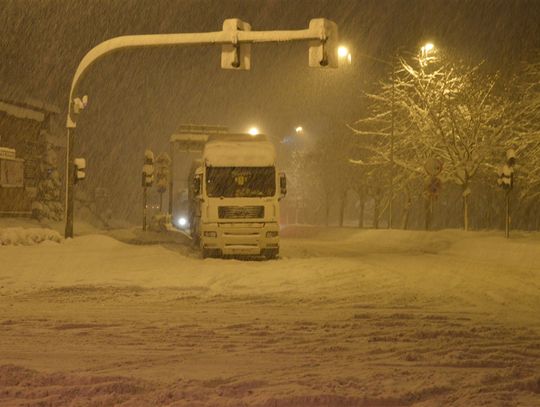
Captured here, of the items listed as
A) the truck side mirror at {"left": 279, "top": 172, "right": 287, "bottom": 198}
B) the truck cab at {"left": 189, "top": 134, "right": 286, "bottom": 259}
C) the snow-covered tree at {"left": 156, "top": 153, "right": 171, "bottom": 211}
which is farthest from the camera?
the snow-covered tree at {"left": 156, "top": 153, "right": 171, "bottom": 211}

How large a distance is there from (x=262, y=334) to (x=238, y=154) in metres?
12.5

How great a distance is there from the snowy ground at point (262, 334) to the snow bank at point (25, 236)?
2.66 meters

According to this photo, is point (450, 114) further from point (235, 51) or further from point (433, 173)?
point (235, 51)

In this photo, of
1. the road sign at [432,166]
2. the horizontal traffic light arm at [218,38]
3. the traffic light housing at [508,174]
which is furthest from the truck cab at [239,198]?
the road sign at [432,166]

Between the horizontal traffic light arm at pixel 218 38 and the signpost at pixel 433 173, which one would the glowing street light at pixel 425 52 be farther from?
the horizontal traffic light arm at pixel 218 38

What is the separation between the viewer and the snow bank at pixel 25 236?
19.6 meters

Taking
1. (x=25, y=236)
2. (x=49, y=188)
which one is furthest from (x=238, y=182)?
(x=49, y=188)

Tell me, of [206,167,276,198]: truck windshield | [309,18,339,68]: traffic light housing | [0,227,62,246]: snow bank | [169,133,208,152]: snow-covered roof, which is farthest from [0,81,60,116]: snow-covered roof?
[309,18,339,68]: traffic light housing

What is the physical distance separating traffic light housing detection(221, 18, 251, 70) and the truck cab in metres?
5.20

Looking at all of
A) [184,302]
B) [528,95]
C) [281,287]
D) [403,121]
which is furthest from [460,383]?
[403,121]

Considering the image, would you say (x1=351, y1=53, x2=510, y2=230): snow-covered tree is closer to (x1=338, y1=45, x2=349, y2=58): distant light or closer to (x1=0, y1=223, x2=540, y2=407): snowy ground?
(x1=338, y1=45, x2=349, y2=58): distant light

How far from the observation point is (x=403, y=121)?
37.2 m

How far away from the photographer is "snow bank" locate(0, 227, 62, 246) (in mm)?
19641

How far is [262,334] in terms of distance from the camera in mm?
8258
